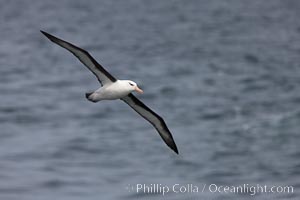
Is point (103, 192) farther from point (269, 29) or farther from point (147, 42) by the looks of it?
point (269, 29)

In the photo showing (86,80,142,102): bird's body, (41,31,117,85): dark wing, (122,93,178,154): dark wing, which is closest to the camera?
(41,31,117,85): dark wing

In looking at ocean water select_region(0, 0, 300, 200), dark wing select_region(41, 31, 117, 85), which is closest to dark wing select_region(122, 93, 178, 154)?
dark wing select_region(41, 31, 117, 85)

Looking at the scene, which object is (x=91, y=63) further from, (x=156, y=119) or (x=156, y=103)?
(x=156, y=103)

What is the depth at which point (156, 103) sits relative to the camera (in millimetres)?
46844

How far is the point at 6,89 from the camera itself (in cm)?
4903

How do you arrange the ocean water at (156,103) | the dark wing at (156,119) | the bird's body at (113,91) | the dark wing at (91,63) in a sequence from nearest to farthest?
the dark wing at (91,63) → the bird's body at (113,91) → the dark wing at (156,119) → the ocean water at (156,103)

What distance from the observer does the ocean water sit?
3198cm

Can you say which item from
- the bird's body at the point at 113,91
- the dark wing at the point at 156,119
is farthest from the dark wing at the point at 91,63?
the dark wing at the point at 156,119

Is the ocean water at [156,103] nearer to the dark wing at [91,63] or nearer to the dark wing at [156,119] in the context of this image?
the dark wing at [156,119]

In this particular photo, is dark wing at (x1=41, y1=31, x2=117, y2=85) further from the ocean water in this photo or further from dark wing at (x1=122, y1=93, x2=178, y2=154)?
the ocean water

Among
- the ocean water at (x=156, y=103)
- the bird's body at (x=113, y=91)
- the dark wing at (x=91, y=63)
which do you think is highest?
the ocean water at (x=156, y=103)

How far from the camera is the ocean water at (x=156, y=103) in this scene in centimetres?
3198

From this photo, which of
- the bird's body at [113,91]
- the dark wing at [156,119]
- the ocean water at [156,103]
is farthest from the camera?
the ocean water at [156,103]

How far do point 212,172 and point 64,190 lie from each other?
6.22 m
